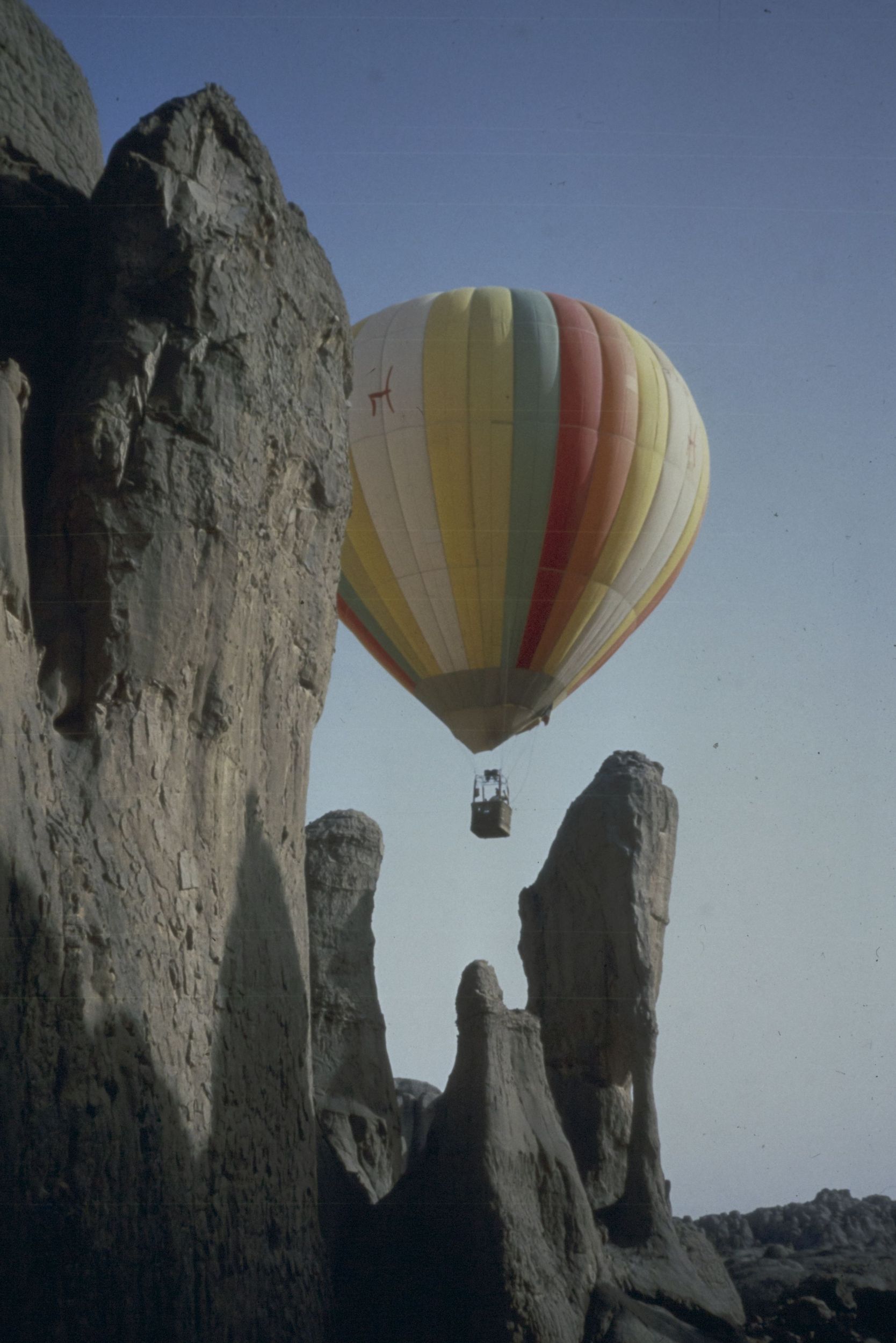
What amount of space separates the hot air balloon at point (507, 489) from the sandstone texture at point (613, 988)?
5297mm

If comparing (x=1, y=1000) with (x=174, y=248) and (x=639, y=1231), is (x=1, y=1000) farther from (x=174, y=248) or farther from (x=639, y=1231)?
(x=639, y=1231)

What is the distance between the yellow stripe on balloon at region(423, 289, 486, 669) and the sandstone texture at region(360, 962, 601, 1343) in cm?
945

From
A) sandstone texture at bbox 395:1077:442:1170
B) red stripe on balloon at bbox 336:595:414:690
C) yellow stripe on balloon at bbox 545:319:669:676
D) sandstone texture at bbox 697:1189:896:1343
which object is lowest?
sandstone texture at bbox 697:1189:896:1343

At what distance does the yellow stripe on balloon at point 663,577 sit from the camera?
21984 mm

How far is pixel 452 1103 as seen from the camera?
445 inches

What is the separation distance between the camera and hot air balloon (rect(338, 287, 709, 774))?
20.5 m

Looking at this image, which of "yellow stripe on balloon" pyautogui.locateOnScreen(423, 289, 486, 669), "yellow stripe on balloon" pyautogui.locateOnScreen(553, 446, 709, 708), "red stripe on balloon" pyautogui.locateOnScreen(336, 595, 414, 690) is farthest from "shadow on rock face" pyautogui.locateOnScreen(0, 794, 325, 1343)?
"yellow stripe on balloon" pyautogui.locateOnScreen(553, 446, 709, 708)

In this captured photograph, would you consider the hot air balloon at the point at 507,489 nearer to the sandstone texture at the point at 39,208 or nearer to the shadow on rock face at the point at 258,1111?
the sandstone texture at the point at 39,208

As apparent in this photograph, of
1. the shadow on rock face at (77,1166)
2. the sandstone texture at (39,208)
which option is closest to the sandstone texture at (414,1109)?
the shadow on rock face at (77,1166)

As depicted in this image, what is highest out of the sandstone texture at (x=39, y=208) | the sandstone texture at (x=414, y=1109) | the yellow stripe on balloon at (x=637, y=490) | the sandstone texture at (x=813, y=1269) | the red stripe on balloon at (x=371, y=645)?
the yellow stripe on balloon at (x=637, y=490)

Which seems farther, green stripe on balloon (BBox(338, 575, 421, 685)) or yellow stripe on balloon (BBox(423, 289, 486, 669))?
green stripe on balloon (BBox(338, 575, 421, 685))

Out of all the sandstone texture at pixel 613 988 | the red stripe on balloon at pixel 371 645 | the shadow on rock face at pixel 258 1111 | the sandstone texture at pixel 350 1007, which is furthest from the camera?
the red stripe on balloon at pixel 371 645

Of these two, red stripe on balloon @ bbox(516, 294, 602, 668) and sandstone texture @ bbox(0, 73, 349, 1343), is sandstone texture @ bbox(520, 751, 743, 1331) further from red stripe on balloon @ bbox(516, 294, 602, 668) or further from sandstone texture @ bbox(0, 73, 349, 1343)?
red stripe on balloon @ bbox(516, 294, 602, 668)

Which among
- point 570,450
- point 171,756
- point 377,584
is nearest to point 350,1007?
point 171,756
